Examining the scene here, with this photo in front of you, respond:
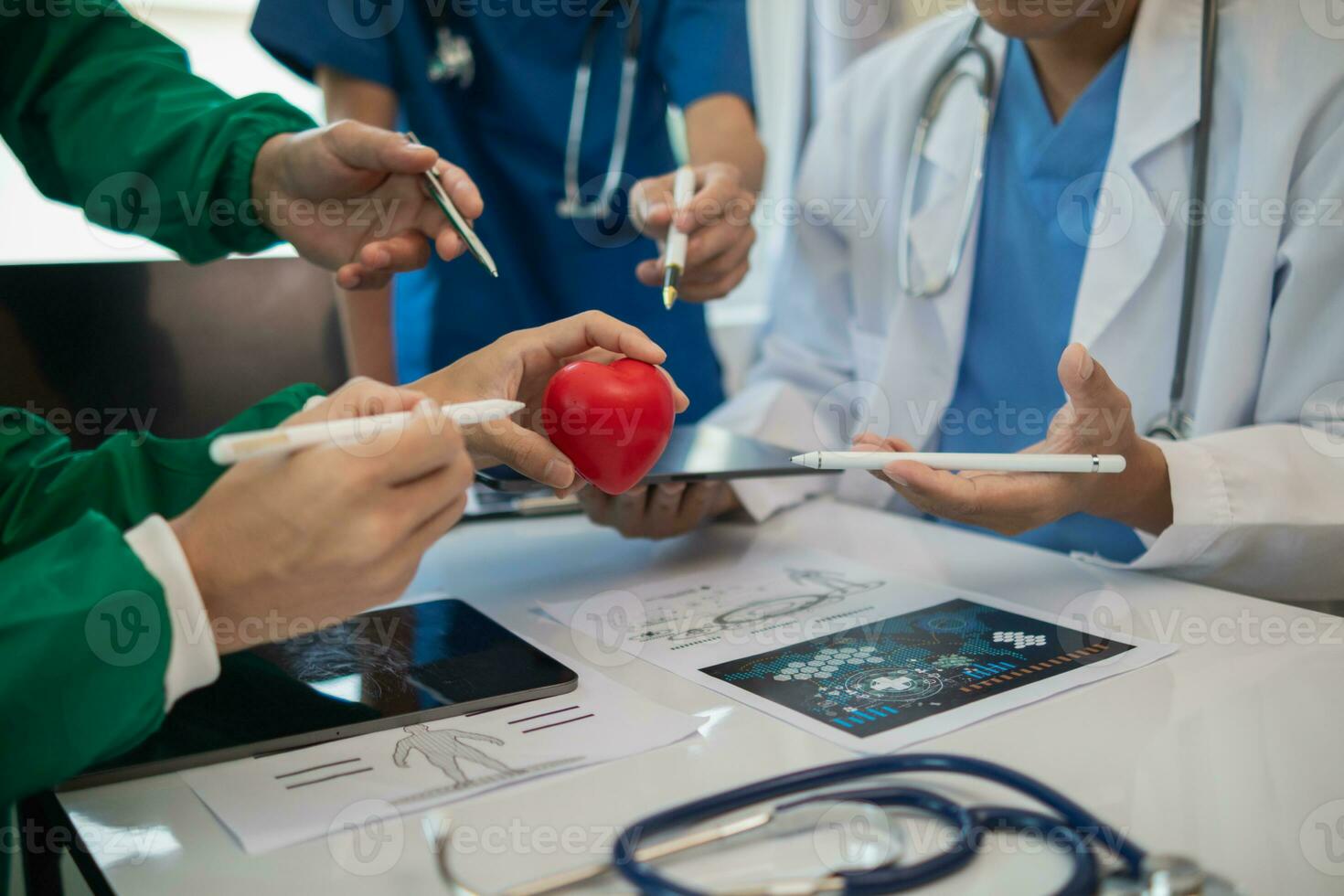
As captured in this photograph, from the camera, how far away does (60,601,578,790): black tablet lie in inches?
25.5

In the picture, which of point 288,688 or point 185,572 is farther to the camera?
point 288,688

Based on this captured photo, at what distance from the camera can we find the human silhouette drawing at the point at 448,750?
0.62m

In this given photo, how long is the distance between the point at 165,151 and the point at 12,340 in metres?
0.26

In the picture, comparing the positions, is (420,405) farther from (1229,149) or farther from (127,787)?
(1229,149)

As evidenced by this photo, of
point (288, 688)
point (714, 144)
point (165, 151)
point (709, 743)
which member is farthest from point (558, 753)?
point (714, 144)

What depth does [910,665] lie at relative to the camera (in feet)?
2.46

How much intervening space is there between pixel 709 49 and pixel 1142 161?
581 millimetres

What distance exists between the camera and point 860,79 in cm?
156

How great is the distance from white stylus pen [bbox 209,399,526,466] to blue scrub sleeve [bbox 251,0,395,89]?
84 centimetres
